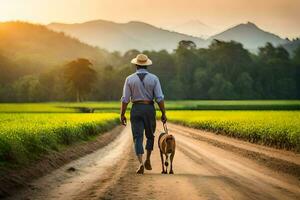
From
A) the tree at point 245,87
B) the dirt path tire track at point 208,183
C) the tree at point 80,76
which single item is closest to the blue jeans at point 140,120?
the dirt path tire track at point 208,183

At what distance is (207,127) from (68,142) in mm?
22071

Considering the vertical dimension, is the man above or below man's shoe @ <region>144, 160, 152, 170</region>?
above

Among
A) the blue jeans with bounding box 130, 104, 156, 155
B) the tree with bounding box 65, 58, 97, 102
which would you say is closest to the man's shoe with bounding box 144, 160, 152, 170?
the blue jeans with bounding box 130, 104, 156, 155

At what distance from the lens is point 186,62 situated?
16625cm

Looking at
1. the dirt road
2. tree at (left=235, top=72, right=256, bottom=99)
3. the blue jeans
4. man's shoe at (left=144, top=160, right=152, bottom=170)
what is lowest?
the dirt road

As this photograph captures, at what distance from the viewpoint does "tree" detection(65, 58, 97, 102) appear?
131500 millimetres

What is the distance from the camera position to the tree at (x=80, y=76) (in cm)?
13150

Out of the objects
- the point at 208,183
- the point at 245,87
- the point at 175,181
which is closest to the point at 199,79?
the point at 245,87

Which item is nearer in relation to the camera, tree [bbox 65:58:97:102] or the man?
the man

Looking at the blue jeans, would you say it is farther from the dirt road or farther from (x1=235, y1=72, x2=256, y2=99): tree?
(x1=235, y1=72, x2=256, y2=99): tree

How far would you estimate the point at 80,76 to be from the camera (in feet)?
430

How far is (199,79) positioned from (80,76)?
3931cm

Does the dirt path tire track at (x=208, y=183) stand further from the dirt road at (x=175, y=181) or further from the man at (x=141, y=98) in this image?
the man at (x=141, y=98)

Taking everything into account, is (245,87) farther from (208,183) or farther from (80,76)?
(208,183)
